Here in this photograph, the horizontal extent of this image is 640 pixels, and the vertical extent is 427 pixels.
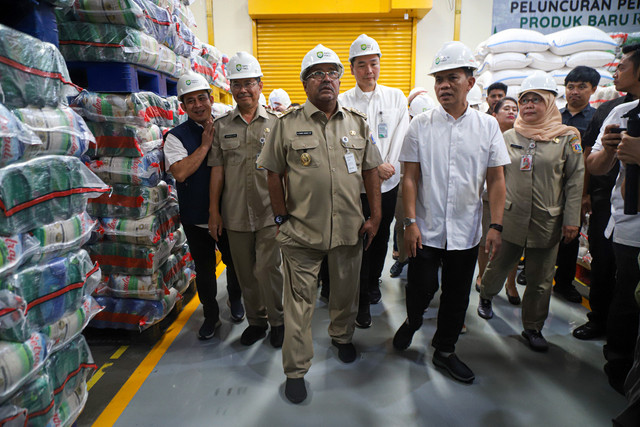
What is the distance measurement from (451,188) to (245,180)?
139 cm

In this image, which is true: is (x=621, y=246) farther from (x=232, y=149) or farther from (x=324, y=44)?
(x=324, y=44)

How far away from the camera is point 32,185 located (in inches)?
64.1

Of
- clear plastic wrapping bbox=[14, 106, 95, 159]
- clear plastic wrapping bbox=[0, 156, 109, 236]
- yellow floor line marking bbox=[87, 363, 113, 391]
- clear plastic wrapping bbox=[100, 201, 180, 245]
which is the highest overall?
clear plastic wrapping bbox=[14, 106, 95, 159]

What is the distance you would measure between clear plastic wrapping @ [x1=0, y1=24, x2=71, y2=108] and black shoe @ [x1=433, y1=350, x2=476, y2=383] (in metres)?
2.62

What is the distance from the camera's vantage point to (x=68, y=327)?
1.85 metres

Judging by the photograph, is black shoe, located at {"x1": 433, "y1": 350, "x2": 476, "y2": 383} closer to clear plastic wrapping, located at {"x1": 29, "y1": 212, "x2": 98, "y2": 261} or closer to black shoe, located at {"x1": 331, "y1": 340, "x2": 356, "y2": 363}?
black shoe, located at {"x1": 331, "y1": 340, "x2": 356, "y2": 363}

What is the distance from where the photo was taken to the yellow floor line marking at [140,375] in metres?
2.16

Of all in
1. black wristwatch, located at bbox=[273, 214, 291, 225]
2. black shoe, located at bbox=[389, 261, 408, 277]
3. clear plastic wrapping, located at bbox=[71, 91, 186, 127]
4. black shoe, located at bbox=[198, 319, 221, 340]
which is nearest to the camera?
black wristwatch, located at bbox=[273, 214, 291, 225]

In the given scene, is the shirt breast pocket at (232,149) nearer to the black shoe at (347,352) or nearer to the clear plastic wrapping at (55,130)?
the clear plastic wrapping at (55,130)

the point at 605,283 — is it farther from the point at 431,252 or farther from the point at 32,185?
the point at 32,185

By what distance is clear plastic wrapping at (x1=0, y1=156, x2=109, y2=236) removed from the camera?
58.9 inches

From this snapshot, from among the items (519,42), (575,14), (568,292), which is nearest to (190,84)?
(568,292)

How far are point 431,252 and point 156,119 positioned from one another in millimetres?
2258

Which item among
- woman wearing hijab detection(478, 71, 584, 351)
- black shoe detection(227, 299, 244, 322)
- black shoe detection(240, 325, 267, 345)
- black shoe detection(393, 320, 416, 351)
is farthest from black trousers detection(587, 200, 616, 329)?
black shoe detection(227, 299, 244, 322)
